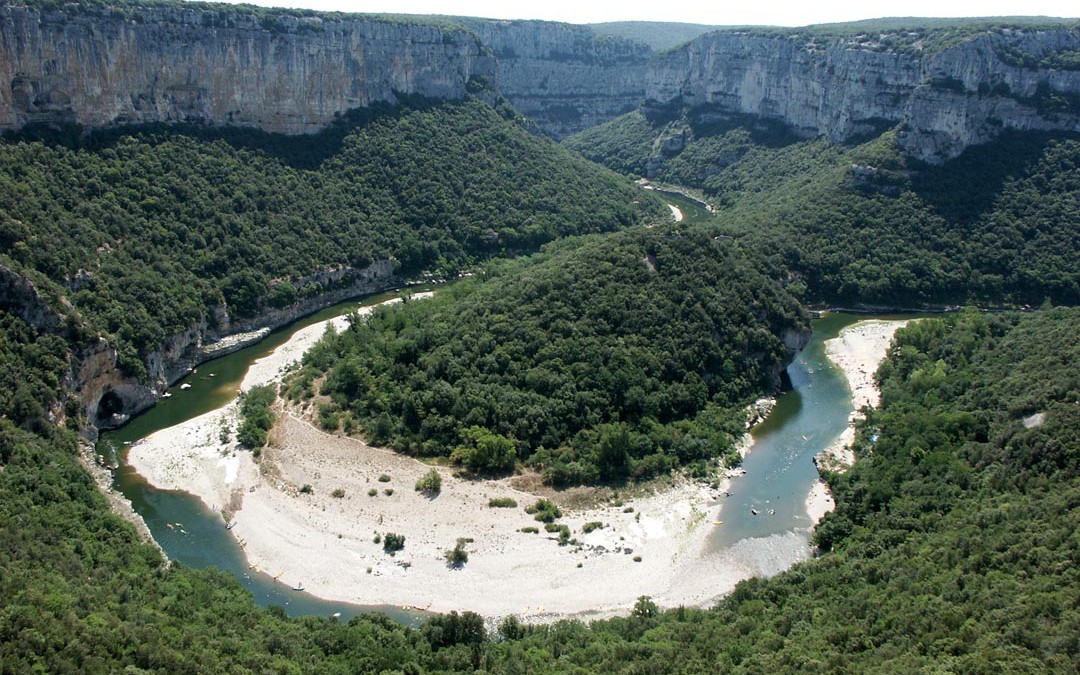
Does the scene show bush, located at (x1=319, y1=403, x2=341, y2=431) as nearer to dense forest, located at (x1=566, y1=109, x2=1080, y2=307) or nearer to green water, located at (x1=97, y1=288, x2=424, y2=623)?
green water, located at (x1=97, y1=288, x2=424, y2=623)

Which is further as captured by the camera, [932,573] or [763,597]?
[763,597]

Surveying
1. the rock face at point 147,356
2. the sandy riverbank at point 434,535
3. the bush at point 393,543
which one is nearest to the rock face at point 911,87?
the sandy riverbank at point 434,535

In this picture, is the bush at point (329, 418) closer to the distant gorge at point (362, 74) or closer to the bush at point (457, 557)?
the bush at point (457, 557)

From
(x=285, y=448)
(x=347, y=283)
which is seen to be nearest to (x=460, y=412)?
(x=285, y=448)

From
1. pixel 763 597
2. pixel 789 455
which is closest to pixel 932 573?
pixel 763 597

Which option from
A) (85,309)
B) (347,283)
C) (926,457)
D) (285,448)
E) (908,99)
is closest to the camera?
(926,457)

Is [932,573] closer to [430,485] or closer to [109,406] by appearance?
[430,485]

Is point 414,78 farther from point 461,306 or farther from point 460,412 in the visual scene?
point 460,412

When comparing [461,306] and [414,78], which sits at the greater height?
[414,78]
